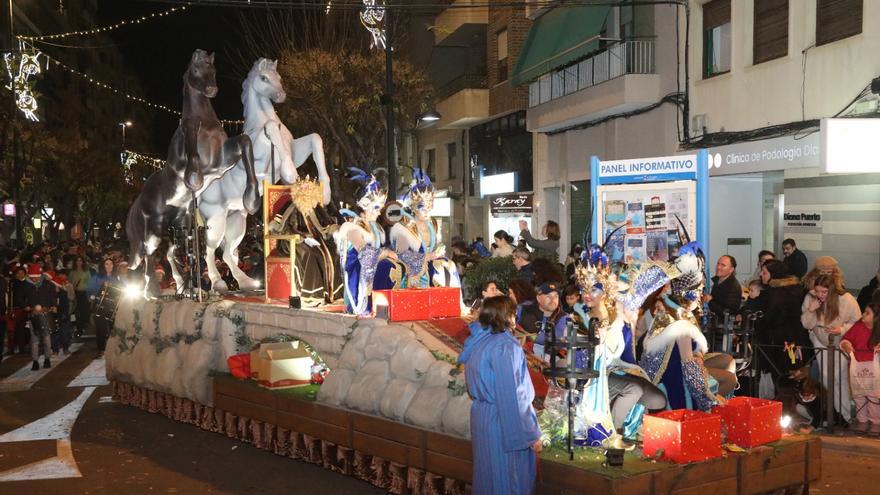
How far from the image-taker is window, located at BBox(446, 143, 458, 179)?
32625 millimetres

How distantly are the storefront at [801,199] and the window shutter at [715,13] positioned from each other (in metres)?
2.59

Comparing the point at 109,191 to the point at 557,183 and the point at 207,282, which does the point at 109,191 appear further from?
the point at 207,282

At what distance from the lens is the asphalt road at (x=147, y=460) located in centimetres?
808

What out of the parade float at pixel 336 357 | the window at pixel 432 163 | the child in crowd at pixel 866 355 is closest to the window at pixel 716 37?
the child in crowd at pixel 866 355

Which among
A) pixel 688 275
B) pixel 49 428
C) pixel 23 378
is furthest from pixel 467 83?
pixel 688 275

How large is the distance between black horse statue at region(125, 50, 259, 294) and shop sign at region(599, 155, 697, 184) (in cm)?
475

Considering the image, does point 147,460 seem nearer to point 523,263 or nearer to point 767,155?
point 523,263

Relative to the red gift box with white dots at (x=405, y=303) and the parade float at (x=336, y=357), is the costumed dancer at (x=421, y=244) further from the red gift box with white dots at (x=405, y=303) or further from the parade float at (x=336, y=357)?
the red gift box with white dots at (x=405, y=303)

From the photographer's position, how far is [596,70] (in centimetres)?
2030

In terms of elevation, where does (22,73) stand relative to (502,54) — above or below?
below

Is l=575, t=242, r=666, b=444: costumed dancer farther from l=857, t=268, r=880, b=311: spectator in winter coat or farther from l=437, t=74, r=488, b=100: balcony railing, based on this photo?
l=437, t=74, r=488, b=100: balcony railing

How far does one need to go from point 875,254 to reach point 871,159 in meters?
1.80

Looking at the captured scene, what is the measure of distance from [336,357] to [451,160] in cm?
2424

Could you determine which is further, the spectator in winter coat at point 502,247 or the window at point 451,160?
the window at point 451,160
